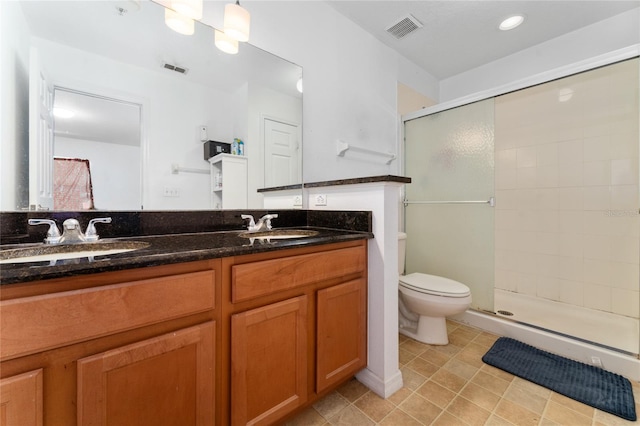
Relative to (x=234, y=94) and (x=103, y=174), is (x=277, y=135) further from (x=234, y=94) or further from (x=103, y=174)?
(x=103, y=174)

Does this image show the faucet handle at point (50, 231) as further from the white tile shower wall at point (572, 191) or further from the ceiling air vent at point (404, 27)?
the white tile shower wall at point (572, 191)

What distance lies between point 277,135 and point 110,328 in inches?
52.2

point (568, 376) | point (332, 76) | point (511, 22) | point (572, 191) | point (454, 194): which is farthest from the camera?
point (454, 194)

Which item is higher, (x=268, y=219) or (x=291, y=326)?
(x=268, y=219)

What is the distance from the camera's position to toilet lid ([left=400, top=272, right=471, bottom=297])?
1699 mm

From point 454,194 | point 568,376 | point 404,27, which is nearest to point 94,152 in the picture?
point 404,27

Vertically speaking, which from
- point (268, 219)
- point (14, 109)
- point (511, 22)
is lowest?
point (268, 219)

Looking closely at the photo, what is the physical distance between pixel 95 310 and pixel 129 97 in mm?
992

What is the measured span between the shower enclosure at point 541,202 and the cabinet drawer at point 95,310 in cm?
221

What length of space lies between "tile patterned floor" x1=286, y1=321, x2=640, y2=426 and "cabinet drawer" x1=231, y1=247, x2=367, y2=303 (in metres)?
0.65

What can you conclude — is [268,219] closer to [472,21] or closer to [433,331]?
[433,331]

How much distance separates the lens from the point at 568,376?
1.44 metres

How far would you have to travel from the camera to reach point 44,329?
0.60 m

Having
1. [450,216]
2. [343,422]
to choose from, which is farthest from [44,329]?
[450,216]
